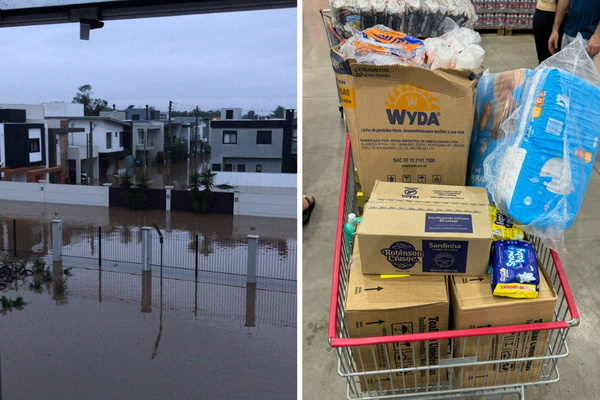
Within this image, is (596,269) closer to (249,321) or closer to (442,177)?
(442,177)

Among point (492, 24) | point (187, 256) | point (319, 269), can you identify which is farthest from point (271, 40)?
point (319, 269)

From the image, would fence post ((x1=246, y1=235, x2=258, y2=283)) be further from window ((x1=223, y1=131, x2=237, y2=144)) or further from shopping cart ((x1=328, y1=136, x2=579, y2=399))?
shopping cart ((x1=328, y1=136, x2=579, y2=399))

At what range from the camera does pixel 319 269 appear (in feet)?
5.81

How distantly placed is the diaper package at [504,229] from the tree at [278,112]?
15.6 meters

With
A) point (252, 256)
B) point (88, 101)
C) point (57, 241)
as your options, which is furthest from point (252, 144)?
point (88, 101)

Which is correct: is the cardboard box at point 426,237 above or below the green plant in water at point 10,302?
above

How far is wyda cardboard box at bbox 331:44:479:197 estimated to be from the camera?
32.2 inches

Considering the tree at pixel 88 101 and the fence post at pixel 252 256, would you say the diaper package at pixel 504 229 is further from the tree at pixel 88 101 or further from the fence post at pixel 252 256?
the tree at pixel 88 101

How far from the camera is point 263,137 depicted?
51.7ft

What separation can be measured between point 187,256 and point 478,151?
70.8 ft

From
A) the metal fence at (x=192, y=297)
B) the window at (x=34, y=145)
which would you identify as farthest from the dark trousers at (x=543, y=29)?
the window at (x=34, y=145)

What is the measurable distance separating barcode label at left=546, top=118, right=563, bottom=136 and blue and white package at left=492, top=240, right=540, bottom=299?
19cm

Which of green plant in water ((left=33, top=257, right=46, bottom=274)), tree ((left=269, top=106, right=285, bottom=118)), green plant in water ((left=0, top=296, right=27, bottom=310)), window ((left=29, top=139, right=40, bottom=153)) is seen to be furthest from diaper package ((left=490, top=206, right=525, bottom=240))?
green plant in water ((left=33, top=257, right=46, bottom=274))

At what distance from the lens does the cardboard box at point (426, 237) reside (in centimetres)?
72
